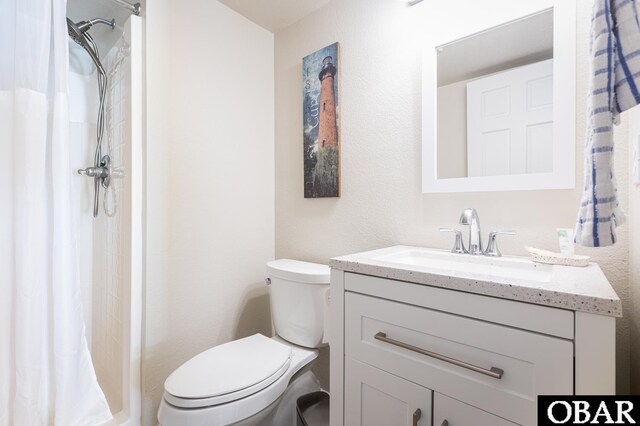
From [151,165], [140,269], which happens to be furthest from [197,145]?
[140,269]

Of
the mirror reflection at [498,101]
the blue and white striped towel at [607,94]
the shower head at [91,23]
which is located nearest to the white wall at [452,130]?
the mirror reflection at [498,101]

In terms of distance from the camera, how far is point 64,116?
1.09m

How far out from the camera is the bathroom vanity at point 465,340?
0.61 meters

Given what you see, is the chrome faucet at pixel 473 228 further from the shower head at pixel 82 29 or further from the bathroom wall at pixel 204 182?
the shower head at pixel 82 29

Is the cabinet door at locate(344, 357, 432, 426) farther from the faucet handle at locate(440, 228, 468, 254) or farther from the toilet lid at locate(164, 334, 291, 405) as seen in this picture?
the faucet handle at locate(440, 228, 468, 254)

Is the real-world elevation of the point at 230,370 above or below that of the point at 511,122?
below

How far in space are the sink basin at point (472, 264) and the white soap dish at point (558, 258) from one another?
2cm

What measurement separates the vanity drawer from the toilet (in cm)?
40

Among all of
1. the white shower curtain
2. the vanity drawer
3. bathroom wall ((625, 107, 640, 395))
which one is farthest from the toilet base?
bathroom wall ((625, 107, 640, 395))

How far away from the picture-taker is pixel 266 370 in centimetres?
116

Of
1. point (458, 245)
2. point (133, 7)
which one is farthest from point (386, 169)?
point (133, 7)

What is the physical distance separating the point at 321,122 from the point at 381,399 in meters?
1.35

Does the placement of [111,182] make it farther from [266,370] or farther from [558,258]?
[558,258]

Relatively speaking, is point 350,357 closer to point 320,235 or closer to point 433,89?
point 320,235
